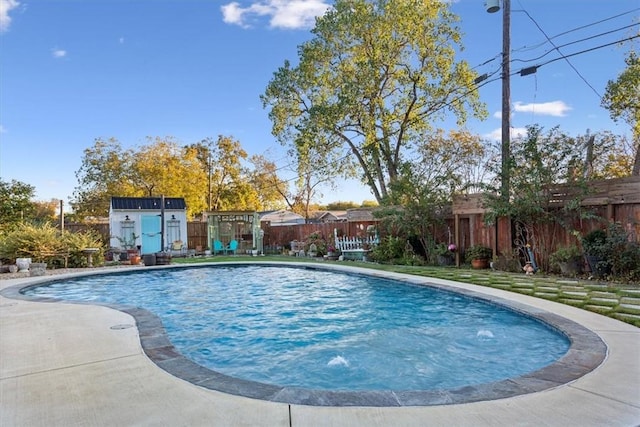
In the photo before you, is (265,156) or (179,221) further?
(265,156)

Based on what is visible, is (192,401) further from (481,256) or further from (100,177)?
(100,177)

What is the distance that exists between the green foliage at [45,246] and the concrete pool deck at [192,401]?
10.3 m

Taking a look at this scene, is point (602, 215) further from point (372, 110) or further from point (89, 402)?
point (372, 110)

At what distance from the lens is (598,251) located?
7875 mm

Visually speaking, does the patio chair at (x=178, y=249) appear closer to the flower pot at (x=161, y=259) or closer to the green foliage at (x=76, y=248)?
the flower pot at (x=161, y=259)

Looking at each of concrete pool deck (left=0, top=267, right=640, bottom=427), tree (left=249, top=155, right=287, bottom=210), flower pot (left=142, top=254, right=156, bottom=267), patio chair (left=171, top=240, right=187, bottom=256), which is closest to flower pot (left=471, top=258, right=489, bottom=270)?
concrete pool deck (left=0, top=267, right=640, bottom=427)

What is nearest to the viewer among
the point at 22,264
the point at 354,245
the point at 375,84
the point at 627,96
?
the point at 22,264

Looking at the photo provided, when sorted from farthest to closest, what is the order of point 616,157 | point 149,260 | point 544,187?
point 616,157, point 149,260, point 544,187

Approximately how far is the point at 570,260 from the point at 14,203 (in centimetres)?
1984

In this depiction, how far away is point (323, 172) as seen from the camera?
78.5ft

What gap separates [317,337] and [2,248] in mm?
11885

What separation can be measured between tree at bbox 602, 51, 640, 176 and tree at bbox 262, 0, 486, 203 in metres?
5.95

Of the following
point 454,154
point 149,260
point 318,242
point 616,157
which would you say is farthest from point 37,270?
point 454,154

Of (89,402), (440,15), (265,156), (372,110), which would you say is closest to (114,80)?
(372,110)
